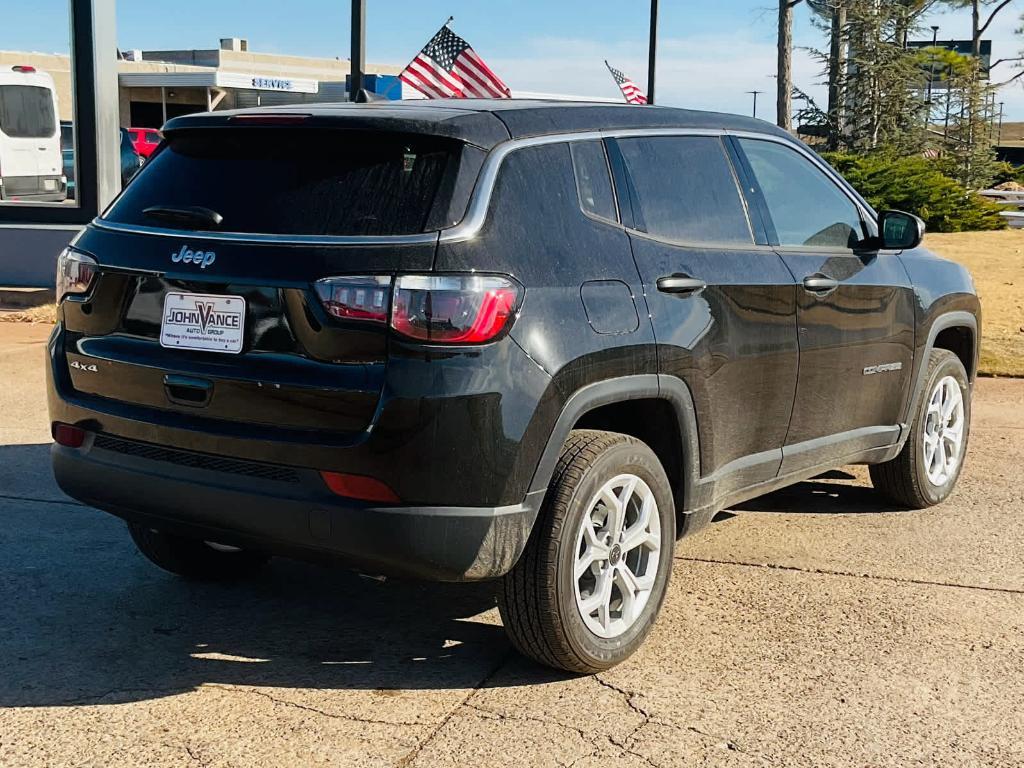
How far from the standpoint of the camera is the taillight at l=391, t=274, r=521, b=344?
11.7ft

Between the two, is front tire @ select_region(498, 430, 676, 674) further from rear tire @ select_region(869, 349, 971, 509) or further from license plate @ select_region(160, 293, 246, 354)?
rear tire @ select_region(869, 349, 971, 509)

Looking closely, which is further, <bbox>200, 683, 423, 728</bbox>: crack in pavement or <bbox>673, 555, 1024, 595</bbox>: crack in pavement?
<bbox>673, 555, 1024, 595</bbox>: crack in pavement

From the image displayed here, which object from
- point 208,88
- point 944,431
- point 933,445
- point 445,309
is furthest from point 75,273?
point 208,88

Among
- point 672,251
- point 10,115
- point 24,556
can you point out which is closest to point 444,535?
point 672,251

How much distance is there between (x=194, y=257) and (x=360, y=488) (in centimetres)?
89

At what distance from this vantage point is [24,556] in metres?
5.30

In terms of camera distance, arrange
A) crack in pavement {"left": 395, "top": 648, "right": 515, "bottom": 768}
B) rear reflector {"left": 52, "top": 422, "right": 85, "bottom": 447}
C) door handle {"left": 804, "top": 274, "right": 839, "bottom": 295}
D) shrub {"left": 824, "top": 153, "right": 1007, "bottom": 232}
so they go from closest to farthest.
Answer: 1. crack in pavement {"left": 395, "top": 648, "right": 515, "bottom": 768}
2. rear reflector {"left": 52, "top": 422, "right": 85, "bottom": 447}
3. door handle {"left": 804, "top": 274, "right": 839, "bottom": 295}
4. shrub {"left": 824, "top": 153, "right": 1007, "bottom": 232}

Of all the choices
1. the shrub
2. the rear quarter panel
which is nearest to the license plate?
the rear quarter panel

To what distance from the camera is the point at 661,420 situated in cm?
440

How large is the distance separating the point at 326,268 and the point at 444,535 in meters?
0.82

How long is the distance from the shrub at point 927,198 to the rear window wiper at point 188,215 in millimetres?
18297

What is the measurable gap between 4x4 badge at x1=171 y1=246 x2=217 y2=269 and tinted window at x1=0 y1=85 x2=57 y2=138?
18941 mm

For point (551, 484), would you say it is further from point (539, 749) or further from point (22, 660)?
point (22, 660)

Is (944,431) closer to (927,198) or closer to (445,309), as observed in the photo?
(445,309)
